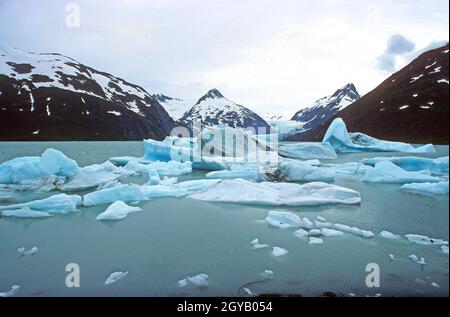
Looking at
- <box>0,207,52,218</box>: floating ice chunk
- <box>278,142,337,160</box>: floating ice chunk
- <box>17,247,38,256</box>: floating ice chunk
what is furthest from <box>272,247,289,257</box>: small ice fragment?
<box>278,142,337,160</box>: floating ice chunk

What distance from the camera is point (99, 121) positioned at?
86.1 m

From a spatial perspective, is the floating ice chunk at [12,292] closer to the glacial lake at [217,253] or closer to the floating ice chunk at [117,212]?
the glacial lake at [217,253]

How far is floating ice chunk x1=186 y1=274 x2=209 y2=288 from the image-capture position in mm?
4309

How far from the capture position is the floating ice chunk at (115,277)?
4.36 m

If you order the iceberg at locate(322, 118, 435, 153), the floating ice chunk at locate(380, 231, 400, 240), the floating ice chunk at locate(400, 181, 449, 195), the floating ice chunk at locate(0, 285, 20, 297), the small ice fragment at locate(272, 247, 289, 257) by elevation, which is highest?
the iceberg at locate(322, 118, 435, 153)

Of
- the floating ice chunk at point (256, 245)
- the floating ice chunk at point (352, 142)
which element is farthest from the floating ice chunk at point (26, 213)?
the floating ice chunk at point (352, 142)

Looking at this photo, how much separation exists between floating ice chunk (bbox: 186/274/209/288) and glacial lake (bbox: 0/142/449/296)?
67 mm

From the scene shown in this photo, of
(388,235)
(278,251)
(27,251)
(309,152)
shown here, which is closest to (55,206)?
(27,251)

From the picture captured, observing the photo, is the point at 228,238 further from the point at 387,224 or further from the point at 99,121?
the point at 99,121

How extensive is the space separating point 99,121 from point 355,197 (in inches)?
3373

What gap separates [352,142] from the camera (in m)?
36.3

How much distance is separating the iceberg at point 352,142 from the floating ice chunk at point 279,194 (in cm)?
2426

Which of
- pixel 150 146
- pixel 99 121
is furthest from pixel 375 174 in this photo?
pixel 99 121

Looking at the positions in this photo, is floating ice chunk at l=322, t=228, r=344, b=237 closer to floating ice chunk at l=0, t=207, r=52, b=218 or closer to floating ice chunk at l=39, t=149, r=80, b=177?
floating ice chunk at l=0, t=207, r=52, b=218
